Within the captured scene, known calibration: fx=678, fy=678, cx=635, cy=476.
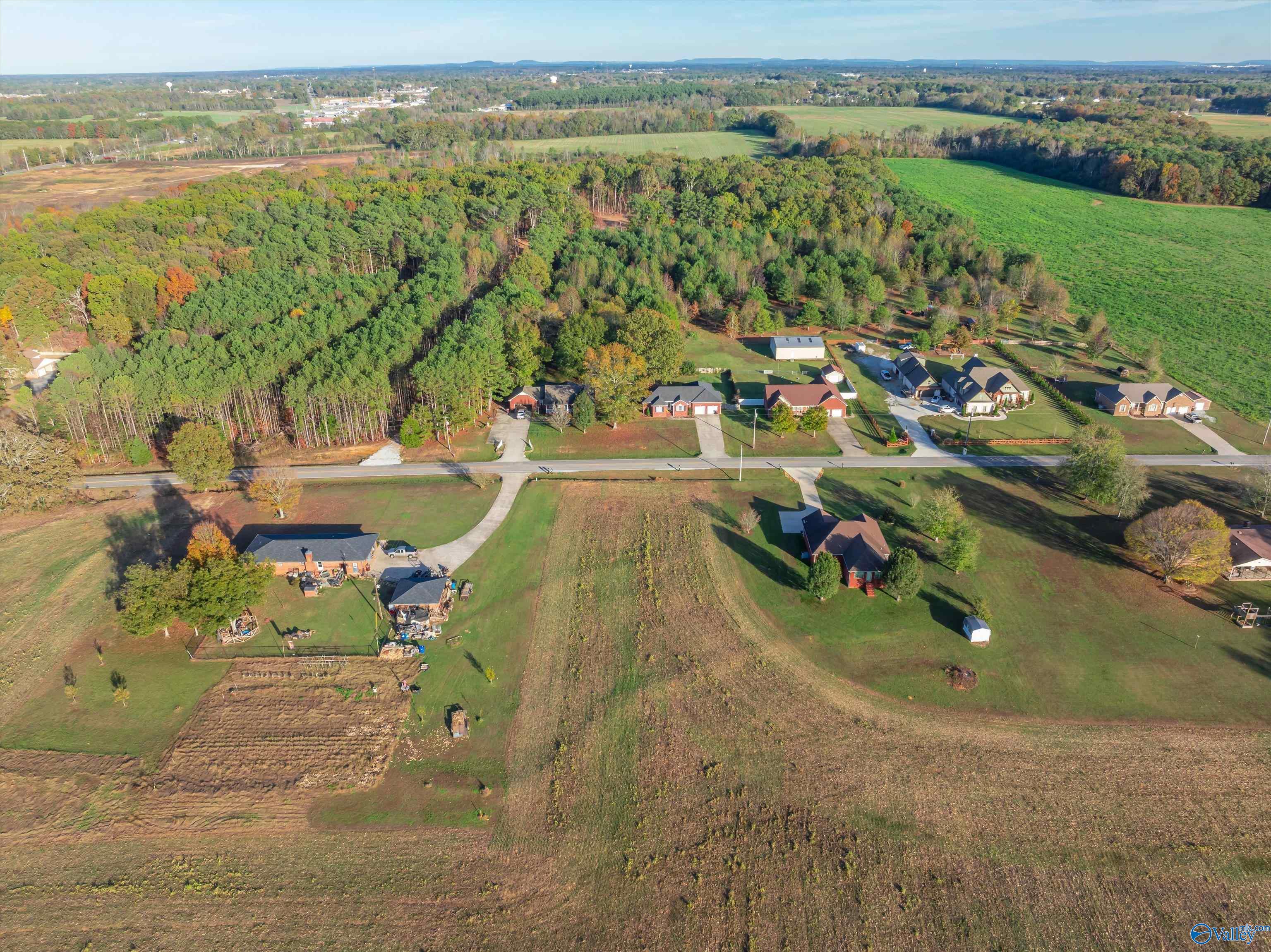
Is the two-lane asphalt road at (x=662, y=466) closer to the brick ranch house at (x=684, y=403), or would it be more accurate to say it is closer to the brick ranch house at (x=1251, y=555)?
the brick ranch house at (x=684, y=403)

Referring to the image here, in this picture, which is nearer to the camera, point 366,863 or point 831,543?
point 366,863

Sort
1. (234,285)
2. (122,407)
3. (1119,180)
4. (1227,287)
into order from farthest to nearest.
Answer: (1119,180)
(1227,287)
(234,285)
(122,407)

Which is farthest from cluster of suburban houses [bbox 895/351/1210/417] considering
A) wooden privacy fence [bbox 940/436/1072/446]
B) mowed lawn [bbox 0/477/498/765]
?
mowed lawn [bbox 0/477/498/765]

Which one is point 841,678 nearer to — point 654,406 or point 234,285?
point 654,406

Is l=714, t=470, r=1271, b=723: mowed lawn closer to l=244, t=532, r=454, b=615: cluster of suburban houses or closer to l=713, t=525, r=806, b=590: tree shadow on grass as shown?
l=713, t=525, r=806, b=590: tree shadow on grass

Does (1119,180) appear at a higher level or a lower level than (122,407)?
higher

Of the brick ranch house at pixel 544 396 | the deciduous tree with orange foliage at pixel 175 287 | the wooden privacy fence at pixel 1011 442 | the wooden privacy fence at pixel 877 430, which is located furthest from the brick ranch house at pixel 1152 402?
the deciduous tree with orange foliage at pixel 175 287

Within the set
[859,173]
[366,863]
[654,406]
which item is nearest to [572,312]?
[654,406]
